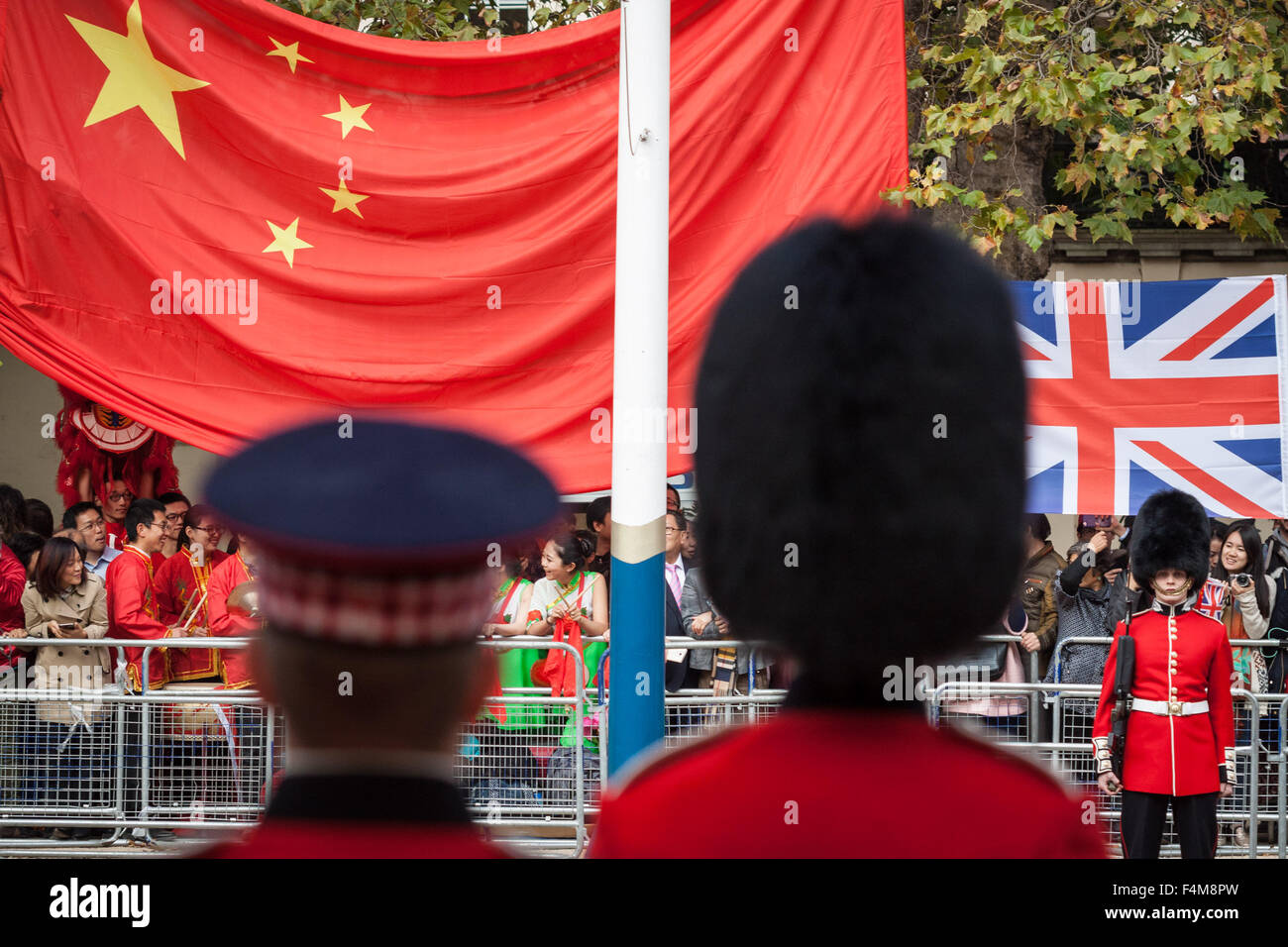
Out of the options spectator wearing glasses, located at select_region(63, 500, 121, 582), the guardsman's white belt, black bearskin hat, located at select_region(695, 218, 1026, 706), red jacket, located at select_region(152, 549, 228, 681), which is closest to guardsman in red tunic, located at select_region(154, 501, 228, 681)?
red jacket, located at select_region(152, 549, 228, 681)

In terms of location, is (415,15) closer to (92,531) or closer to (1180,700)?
(92,531)

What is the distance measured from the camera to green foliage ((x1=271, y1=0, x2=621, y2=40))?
32.8 feet

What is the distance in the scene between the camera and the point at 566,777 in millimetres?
7273

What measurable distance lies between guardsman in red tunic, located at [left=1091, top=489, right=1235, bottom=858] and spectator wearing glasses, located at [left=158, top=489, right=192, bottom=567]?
6.01 m

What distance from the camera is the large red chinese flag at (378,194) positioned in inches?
243

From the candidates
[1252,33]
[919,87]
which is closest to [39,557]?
[919,87]

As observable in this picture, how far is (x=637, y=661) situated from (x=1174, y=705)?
267cm

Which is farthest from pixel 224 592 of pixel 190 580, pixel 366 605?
pixel 366 605

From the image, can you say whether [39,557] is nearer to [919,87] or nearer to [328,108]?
[328,108]

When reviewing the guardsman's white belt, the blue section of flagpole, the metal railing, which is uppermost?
the blue section of flagpole

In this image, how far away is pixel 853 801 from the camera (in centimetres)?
141

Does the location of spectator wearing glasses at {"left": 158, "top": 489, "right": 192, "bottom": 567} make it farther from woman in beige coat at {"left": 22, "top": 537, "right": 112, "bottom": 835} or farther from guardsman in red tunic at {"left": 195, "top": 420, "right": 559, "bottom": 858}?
guardsman in red tunic at {"left": 195, "top": 420, "right": 559, "bottom": 858}

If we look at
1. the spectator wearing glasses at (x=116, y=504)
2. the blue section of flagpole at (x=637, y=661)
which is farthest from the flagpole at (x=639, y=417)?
the spectator wearing glasses at (x=116, y=504)

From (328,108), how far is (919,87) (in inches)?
195
